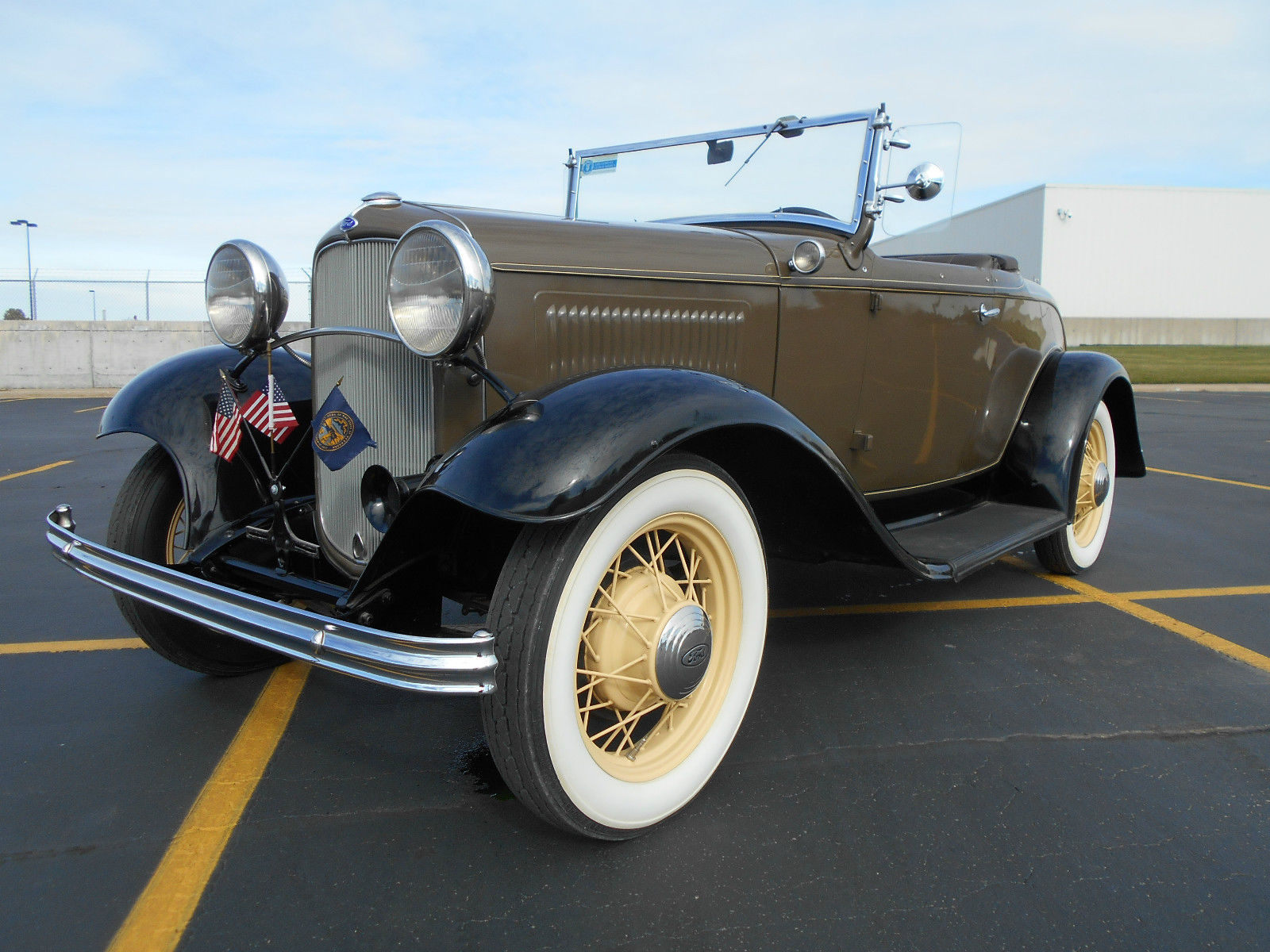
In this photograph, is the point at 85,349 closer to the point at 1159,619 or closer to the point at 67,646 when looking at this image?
the point at 67,646

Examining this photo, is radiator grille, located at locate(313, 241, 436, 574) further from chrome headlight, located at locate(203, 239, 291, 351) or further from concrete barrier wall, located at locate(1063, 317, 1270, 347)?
concrete barrier wall, located at locate(1063, 317, 1270, 347)

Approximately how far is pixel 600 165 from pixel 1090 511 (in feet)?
8.78

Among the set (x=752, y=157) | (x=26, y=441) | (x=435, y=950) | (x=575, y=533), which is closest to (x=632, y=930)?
(x=435, y=950)

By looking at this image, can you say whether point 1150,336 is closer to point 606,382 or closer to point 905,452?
point 905,452

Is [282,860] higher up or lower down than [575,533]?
lower down

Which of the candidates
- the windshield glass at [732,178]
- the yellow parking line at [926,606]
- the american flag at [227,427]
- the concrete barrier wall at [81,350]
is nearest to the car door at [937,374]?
the windshield glass at [732,178]

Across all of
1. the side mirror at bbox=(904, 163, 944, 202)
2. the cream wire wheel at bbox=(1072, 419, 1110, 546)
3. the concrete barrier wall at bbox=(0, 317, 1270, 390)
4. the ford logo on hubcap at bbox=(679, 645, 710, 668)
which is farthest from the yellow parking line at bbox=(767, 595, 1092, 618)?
the concrete barrier wall at bbox=(0, 317, 1270, 390)

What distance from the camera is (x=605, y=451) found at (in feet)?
5.60

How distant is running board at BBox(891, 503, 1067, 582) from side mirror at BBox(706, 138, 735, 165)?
1.51 meters

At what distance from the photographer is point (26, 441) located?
8.06 meters

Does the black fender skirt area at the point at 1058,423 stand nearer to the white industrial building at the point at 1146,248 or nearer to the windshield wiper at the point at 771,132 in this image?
the windshield wiper at the point at 771,132

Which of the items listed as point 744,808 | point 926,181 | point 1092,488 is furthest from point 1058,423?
point 744,808

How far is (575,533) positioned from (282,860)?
3.03ft

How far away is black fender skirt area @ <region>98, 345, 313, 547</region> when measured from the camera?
2.54 meters
